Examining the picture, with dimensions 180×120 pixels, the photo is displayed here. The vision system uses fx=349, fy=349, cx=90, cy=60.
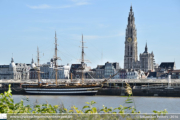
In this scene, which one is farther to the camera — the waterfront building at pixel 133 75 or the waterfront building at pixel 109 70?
the waterfront building at pixel 109 70

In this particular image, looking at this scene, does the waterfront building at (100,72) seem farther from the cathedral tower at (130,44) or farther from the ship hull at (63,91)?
the ship hull at (63,91)

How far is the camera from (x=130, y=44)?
168 metres

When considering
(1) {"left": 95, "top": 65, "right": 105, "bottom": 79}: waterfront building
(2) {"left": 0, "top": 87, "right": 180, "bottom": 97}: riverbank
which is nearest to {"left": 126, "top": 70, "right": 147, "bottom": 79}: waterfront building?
(1) {"left": 95, "top": 65, "right": 105, "bottom": 79}: waterfront building

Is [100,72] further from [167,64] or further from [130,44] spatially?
[167,64]

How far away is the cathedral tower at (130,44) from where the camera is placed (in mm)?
167500

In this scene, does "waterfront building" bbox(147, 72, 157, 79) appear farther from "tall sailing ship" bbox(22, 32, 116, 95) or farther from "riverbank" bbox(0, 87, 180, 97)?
"tall sailing ship" bbox(22, 32, 116, 95)

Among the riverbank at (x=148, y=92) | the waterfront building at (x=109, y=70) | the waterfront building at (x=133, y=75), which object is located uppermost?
the waterfront building at (x=109, y=70)

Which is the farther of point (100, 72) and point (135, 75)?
point (100, 72)

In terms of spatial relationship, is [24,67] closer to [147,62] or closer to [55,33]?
[147,62]

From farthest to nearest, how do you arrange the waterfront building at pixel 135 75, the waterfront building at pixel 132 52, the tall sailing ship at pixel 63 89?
the waterfront building at pixel 132 52 → the waterfront building at pixel 135 75 → the tall sailing ship at pixel 63 89

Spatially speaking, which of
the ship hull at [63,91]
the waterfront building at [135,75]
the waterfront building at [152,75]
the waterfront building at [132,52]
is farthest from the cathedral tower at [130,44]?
the ship hull at [63,91]

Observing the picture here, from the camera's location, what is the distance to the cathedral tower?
16750 centimetres

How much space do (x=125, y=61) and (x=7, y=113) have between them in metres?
160

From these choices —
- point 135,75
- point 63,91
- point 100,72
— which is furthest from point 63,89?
point 100,72
